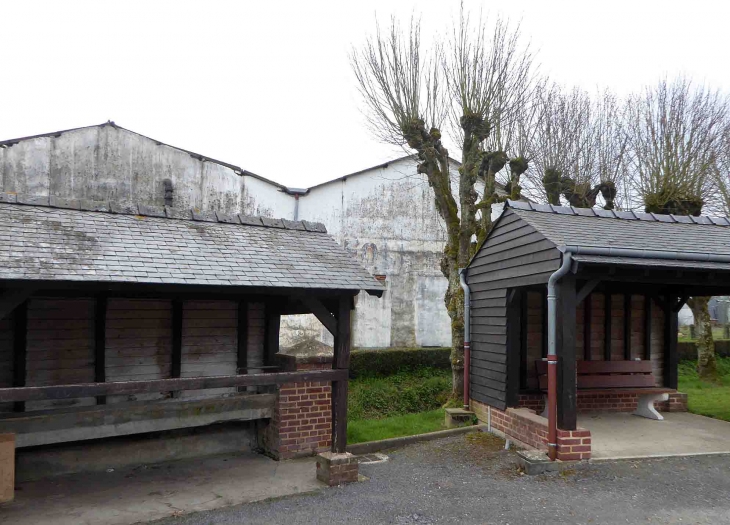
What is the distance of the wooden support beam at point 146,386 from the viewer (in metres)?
5.02

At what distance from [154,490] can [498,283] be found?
17.4 feet

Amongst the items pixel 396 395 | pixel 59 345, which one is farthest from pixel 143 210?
pixel 396 395

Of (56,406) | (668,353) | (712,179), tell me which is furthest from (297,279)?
(712,179)

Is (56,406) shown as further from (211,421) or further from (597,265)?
(597,265)

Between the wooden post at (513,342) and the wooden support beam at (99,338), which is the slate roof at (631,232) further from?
the wooden support beam at (99,338)

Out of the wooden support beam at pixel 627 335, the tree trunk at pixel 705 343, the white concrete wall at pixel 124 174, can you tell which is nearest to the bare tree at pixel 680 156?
the tree trunk at pixel 705 343

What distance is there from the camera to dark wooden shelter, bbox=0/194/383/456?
5484 mm

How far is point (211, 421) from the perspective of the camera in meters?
7.29

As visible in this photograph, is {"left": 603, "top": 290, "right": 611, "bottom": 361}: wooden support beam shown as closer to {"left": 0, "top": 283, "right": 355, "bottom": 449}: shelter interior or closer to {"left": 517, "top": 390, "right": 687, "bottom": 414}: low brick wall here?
{"left": 517, "top": 390, "right": 687, "bottom": 414}: low brick wall

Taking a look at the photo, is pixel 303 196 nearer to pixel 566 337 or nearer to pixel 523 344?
pixel 523 344

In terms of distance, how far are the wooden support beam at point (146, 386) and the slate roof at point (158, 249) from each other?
3.13 feet

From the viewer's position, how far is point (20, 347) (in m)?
6.61

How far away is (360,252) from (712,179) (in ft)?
31.1

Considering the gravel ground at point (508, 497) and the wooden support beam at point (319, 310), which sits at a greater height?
the wooden support beam at point (319, 310)
